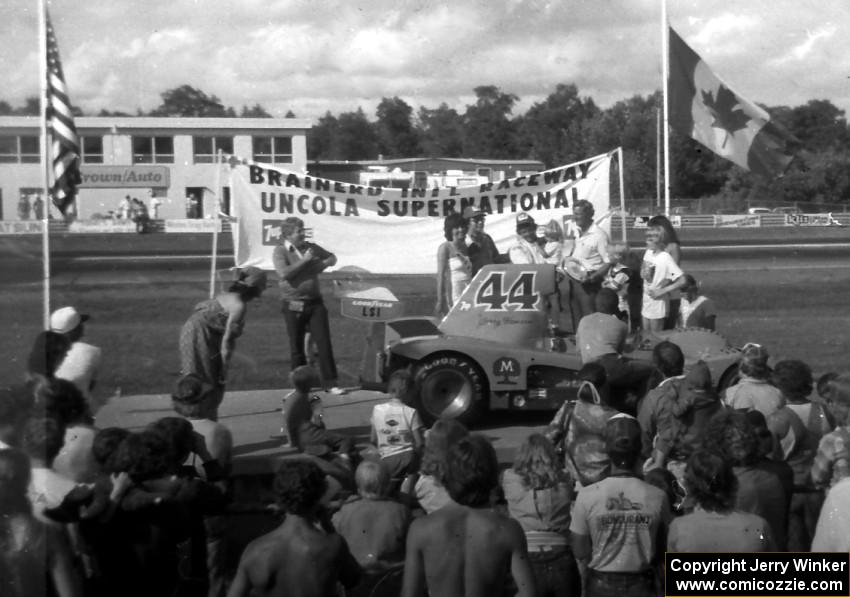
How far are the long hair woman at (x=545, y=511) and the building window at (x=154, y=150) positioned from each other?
64.2m

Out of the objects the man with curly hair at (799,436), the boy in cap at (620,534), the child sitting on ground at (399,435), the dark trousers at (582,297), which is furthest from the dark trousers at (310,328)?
the boy in cap at (620,534)

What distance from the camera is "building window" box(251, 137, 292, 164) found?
61003mm

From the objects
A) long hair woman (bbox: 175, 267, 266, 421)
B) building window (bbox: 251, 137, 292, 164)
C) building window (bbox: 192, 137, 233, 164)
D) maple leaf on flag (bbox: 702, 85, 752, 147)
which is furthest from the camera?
building window (bbox: 192, 137, 233, 164)

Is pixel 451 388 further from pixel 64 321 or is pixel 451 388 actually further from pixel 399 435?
pixel 64 321

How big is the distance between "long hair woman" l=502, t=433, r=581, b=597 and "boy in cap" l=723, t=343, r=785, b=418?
5.19 feet

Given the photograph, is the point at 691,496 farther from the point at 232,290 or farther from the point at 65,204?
the point at 65,204

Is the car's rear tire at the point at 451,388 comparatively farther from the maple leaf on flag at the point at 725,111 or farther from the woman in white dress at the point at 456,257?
the maple leaf on flag at the point at 725,111

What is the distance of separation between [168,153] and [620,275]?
6011 centimetres

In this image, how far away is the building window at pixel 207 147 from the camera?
212ft

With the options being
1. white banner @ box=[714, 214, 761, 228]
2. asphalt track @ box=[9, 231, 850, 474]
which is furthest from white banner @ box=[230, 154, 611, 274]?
white banner @ box=[714, 214, 761, 228]

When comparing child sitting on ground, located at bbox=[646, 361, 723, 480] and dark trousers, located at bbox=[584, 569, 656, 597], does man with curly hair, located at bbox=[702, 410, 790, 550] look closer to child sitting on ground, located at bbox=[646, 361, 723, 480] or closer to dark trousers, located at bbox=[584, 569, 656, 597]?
dark trousers, located at bbox=[584, 569, 656, 597]

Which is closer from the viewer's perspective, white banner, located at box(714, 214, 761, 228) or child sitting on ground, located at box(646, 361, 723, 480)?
child sitting on ground, located at box(646, 361, 723, 480)

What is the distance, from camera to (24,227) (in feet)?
19.2

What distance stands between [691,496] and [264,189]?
9.46 m
